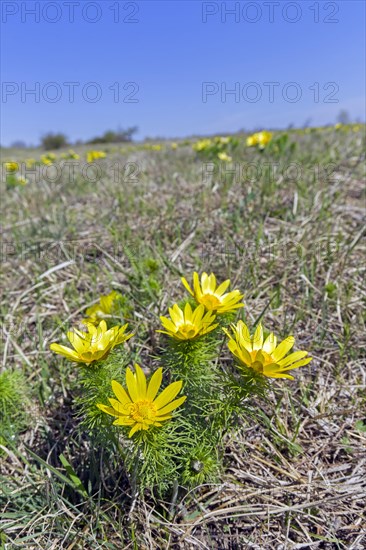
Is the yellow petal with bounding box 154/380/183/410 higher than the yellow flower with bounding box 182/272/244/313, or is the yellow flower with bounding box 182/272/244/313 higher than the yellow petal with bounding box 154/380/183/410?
the yellow flower with bounding box 182/272/244/313

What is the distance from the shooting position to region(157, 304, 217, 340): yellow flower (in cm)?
124

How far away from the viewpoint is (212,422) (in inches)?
52.4

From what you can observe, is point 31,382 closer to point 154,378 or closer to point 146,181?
point 154,378

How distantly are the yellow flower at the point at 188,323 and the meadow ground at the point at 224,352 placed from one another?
39cm

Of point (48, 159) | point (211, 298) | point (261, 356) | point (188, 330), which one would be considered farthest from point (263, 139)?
point (48, 159)

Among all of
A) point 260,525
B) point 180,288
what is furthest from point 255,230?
point 260,525

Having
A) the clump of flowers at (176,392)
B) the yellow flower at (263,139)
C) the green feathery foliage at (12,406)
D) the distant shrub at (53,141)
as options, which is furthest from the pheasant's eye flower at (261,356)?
the distant shrub at (53,141)

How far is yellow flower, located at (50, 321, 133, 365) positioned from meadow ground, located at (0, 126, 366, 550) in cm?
30

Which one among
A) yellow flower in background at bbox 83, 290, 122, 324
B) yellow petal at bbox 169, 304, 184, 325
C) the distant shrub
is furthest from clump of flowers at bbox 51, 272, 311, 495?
the distant shrub

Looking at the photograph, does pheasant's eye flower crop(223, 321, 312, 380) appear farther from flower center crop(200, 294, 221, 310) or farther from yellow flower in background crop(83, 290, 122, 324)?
yellow flower in background crop(83, 290, 122, 324)

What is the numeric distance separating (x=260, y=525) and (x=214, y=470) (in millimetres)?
231

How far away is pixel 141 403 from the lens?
3.87ft

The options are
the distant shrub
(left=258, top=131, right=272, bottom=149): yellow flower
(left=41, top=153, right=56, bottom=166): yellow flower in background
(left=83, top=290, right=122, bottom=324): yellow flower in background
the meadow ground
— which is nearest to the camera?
the meadow ground

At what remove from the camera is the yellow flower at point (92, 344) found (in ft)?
4.03
